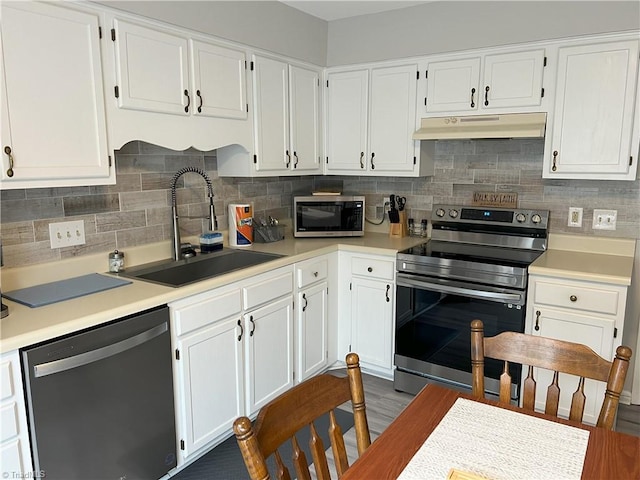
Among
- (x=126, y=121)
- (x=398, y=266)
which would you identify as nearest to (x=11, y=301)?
(x=126, y=121)

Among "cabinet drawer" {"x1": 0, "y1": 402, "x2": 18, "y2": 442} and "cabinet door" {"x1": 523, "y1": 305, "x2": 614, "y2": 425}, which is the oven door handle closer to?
"cabinet door" {"x1": 523, "y1": 305, "x2": 614, "y2": 425}

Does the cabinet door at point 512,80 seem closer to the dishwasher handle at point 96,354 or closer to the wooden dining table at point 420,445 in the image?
the wooden dining table at point 420,445

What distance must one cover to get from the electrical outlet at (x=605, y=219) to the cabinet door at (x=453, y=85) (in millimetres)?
979

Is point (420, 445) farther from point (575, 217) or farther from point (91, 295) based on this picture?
point (575, 217)

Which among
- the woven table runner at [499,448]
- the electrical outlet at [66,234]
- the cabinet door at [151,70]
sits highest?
the cabinet door at [151,70]

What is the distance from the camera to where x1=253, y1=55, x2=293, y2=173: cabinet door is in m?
2.85

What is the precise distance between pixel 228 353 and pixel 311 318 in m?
0.74

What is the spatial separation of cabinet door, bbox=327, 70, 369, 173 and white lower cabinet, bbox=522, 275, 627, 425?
1.46 meters

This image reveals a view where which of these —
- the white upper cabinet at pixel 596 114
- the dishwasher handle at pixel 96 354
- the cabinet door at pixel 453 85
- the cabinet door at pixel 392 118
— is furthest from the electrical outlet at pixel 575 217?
the dishwasher handle at pixel 96 354

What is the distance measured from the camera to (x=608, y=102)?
2.50 m

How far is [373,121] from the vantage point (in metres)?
3.25

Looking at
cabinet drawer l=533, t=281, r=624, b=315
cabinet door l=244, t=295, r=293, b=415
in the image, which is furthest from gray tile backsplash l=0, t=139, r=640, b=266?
cabinet door l=244, t=295, r=293, b=415

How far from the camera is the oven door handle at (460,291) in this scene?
2574 millimetres

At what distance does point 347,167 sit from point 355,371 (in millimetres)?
2301
